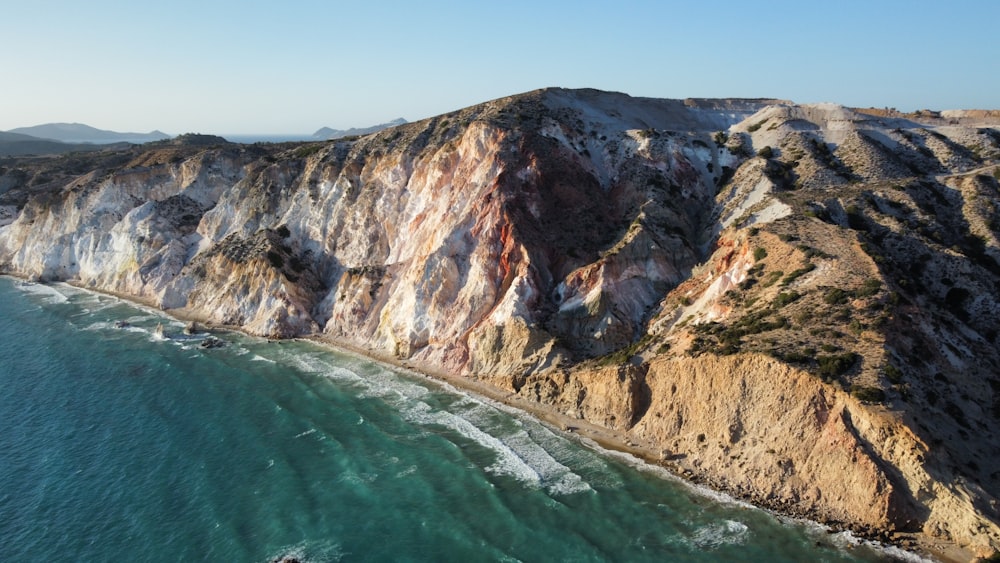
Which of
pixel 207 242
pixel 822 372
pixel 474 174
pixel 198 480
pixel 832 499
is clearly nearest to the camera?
pixel 832 499

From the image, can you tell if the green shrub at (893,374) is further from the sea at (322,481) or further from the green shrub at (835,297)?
the sea at (322,481)

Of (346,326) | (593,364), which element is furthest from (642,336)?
(346,326)

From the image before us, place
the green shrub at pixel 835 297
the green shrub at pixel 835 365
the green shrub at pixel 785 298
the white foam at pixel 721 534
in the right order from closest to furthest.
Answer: the white foam at pixel 721 534, the green shrub at pixel 835 365, the green shrub at pixel 835 297, the green shrub at pixel 785 298

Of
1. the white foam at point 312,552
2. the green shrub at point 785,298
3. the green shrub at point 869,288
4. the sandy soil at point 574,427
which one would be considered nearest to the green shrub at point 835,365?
the green shrub at point 869,288

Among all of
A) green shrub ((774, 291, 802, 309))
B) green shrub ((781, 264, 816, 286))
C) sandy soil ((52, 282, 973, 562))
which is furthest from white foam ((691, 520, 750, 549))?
green shrub ((781, 264, 816, 286))

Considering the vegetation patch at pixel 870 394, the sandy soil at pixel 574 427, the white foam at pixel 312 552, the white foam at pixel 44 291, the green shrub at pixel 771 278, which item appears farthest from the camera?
the white foam at pixel 44 291

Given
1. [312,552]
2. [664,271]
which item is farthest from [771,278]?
[312,552]

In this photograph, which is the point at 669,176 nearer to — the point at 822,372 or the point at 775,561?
the point at 822,372
